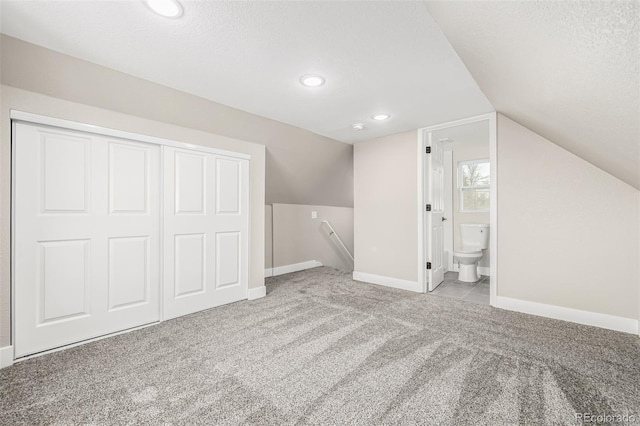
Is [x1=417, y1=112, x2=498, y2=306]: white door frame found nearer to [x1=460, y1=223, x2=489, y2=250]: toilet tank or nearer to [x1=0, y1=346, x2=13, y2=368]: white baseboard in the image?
[x1=460, y1=223, x2=489, y2=250]: toilet tank

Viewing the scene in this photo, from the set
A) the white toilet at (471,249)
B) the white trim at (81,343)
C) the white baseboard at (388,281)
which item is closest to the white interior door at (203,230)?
the white trim at (81,343)

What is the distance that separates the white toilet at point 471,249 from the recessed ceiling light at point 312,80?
320cm

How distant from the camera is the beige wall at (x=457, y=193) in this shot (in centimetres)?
441

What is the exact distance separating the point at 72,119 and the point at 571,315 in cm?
451

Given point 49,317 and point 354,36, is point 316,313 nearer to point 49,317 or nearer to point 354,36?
point 49,317

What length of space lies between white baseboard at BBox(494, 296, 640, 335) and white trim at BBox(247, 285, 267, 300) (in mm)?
2596

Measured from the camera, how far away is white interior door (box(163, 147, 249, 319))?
260 centimetres

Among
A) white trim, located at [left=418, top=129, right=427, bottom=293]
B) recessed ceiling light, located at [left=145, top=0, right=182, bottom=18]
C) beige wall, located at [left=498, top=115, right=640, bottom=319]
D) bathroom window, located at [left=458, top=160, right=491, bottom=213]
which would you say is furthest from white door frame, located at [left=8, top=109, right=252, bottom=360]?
bathroom window, located at [left=458, top=160, right=491, bottom=213]

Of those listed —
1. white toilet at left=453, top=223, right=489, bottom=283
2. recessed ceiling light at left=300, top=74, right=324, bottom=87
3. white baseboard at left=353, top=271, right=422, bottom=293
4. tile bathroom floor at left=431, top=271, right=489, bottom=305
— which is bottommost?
tile bathroom floor at left=431, top=271, right=489, bottom=305

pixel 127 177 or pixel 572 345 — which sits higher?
pixel 127 177

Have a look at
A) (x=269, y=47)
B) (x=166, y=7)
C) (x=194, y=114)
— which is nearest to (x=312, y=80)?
(x=269, y=47)

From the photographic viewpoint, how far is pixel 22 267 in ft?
6.10

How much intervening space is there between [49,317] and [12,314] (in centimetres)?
19

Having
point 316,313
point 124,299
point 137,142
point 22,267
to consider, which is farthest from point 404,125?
point 22,267
